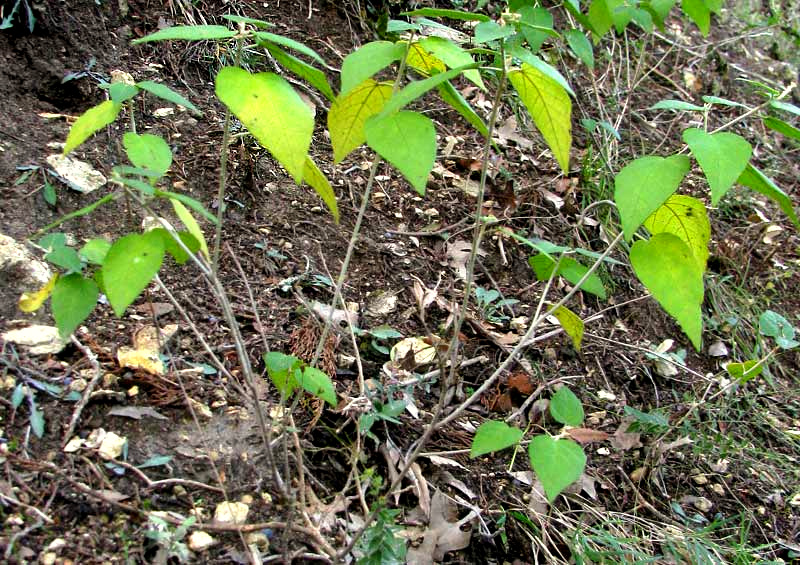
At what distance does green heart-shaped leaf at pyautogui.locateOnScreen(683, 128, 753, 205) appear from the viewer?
1149 millimetres

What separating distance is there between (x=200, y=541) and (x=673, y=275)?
1124 millimetres

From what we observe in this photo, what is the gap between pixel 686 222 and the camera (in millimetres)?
1414

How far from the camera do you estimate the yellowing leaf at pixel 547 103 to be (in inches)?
49.8

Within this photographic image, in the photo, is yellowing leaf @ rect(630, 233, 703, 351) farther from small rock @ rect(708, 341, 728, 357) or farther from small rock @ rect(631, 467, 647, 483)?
small rock @ rect(708, 341, 728, 357)

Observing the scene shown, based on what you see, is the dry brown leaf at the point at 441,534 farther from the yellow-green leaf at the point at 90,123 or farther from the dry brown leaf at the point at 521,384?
the yellow-green leaf at the point at 90,123

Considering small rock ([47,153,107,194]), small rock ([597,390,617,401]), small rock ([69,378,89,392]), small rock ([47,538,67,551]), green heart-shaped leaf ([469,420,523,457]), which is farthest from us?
small rock ([597,390,617,401])

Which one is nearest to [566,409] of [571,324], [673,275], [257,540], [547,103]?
[571,324]

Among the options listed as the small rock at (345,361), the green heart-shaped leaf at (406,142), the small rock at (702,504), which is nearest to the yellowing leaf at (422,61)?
the green heart-shaped leaf at (406,142)

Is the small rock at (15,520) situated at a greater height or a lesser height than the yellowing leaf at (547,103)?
lesser

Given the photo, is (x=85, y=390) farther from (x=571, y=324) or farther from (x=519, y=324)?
(x=519, y=324)

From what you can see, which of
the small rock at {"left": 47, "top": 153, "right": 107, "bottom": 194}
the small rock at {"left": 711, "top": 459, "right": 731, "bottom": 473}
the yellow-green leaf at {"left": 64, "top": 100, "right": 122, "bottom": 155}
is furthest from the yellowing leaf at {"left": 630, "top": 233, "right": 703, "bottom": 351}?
the small rock at {"left": 47, "top": 153, "right": 107, "bottom": 194}

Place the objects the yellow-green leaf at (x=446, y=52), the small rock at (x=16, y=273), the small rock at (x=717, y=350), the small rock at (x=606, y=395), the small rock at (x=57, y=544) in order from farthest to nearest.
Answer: the small rock at (x=717, y=350) < the small rock at (x=606, y=395) < the small rock at (x=16, y=273) < the small rock at (x=57, y=544) < the yellow-green leaf at (x=446, y=52)

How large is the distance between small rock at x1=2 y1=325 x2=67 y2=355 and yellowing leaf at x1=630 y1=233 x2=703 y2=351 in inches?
54.2

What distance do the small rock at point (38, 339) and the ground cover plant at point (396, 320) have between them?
0.05ft
